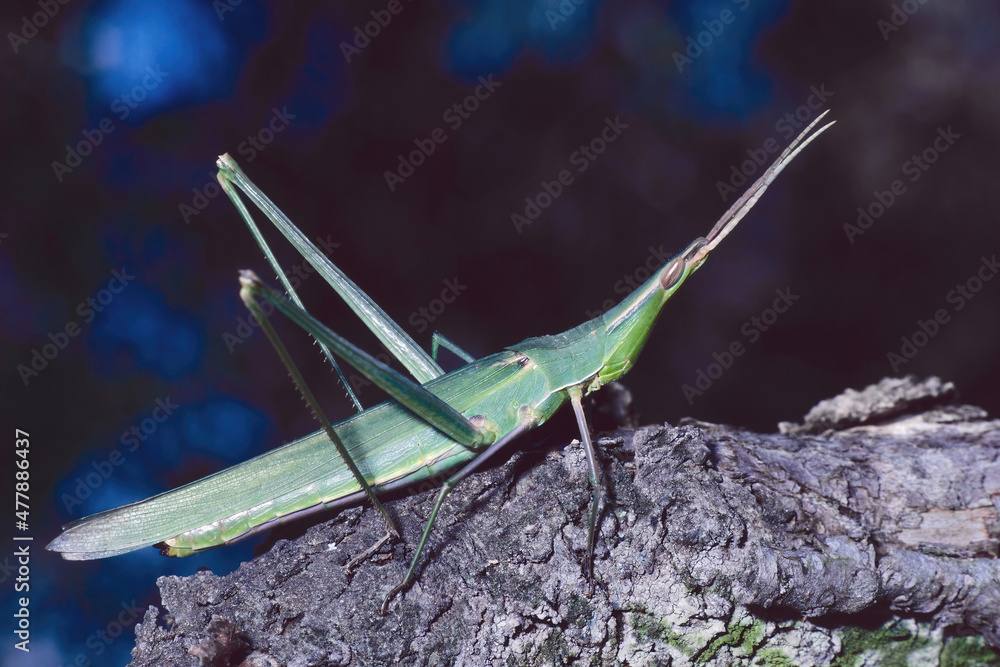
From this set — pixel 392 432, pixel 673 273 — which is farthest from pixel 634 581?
pixel 673 273

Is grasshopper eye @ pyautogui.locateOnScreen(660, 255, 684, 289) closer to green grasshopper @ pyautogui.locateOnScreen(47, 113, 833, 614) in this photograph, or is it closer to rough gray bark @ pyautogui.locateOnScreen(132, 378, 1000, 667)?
green grasshopper @ pyautogui.locateOnScreen(47, 113, 833, 614)

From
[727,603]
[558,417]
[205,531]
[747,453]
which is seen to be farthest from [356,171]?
[727,603]

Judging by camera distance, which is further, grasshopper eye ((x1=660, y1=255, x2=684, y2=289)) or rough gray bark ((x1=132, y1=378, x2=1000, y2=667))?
grasshopper eye ((x1=660, y1=255, x2=684, y2=289))

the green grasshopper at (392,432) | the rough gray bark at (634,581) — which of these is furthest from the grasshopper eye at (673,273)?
the rough gray bark at (634,581)

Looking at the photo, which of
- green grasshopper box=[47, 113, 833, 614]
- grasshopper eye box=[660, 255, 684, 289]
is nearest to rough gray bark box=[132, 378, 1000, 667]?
green grasshopper box=[47, 113, 833, 614]

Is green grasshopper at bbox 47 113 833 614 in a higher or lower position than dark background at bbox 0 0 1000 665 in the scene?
lower

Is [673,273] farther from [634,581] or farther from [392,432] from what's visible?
[392,432]
